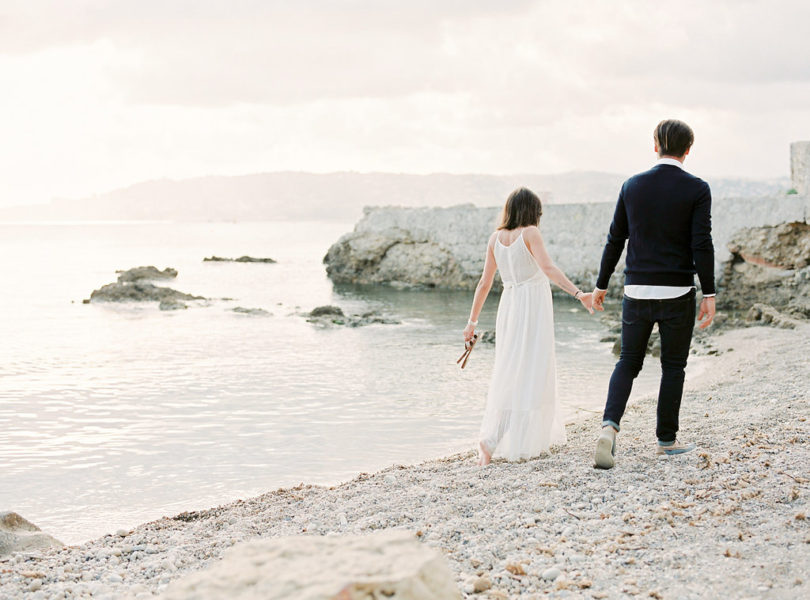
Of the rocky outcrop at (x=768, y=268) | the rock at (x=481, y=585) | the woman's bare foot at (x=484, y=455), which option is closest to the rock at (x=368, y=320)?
the rocky outcrop at (x=768, y=268)

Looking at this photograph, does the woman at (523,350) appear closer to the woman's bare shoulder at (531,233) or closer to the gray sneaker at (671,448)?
the woman's bare shoulder at (531,233)

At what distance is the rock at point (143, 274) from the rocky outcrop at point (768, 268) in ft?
64.8

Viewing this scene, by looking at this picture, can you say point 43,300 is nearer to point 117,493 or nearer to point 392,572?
point 117,493

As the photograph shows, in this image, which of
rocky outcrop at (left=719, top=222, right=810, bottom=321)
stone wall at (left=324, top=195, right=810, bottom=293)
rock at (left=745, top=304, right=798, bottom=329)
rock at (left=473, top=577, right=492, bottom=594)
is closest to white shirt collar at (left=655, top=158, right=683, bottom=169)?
rock at (left=473, top=577, right=492, bottom=594)

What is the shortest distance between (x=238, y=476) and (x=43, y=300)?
64.3 feet

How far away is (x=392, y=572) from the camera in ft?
7.88

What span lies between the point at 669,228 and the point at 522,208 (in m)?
1.12

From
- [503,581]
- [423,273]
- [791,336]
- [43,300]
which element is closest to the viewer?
[503,581]

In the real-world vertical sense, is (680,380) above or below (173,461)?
above

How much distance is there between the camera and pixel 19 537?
15.9 feet

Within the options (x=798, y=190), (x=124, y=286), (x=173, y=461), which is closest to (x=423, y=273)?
(x=124, y=286)

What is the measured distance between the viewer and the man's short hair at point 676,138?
4.91m

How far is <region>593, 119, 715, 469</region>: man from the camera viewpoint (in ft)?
15.8

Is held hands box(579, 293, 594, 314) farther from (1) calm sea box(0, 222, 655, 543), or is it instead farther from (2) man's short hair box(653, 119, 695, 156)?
(1) calm sea box(0, 222, 655, 543)
